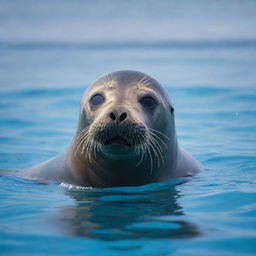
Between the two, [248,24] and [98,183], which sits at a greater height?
[248,24]

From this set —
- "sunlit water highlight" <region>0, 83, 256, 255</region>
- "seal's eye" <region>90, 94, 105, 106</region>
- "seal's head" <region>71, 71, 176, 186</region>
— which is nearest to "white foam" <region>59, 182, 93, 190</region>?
"sunlit water highlight" <region>0, 83, 256, 255</region>

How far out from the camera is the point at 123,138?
189 inches

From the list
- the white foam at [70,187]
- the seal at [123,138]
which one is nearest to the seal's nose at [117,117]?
the seal at [123,138]

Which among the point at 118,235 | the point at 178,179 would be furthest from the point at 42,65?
the point at 118,235

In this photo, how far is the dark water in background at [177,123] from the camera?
162 inches

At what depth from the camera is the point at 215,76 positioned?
1384cm

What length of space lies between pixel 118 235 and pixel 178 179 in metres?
1.66

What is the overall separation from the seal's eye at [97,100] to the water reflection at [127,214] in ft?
2.23

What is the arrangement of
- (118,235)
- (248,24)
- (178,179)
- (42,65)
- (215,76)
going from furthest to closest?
(248,24), (42,65), (215,76), (178,179), (118,235)

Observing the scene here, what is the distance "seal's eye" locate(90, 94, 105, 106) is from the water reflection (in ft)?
2.23

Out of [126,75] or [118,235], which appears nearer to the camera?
[118,235]

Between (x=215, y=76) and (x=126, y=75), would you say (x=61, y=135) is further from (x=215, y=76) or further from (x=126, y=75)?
(x=215, y=76)

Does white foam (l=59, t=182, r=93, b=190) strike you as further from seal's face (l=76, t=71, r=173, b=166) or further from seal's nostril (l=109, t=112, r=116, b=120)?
seal's nostril (l=109, t=112, r=116, b=120)

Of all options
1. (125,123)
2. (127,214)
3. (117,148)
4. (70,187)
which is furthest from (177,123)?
(127,214)
